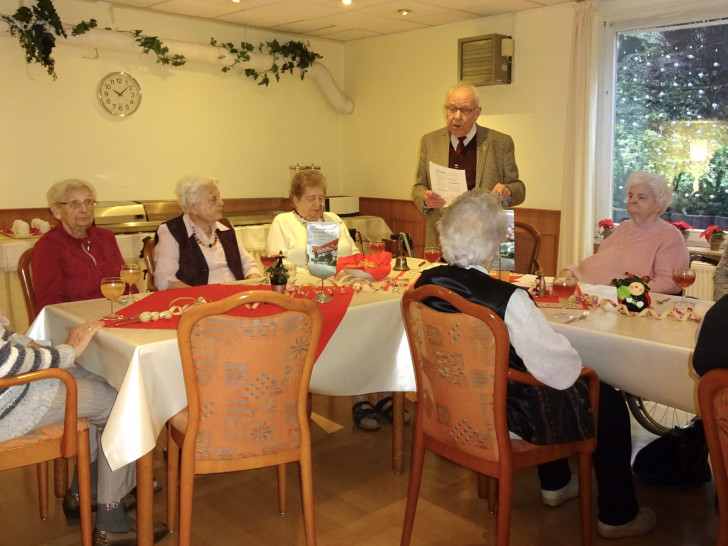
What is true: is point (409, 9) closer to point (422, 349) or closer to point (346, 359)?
point (346, 359)

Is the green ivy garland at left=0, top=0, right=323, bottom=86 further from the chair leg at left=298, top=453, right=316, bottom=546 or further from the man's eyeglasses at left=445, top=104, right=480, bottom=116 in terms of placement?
the chair leg at left=298, top=453, right=316, bottom=546

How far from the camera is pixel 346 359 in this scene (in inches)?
108

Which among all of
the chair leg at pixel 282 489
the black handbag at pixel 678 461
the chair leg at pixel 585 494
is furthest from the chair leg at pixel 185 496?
the black handbag at pixel 678 461

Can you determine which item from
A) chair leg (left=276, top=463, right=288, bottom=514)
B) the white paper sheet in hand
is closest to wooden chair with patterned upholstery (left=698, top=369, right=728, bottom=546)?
chair leg (left=276, top=463, right=288, bottom=514)

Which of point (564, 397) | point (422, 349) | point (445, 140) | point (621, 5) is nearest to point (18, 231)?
point (445, 140)

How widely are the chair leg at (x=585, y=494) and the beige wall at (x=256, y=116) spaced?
3.90 m

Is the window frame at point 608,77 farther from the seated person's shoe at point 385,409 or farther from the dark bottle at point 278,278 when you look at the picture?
the dark bottle at point 278,278

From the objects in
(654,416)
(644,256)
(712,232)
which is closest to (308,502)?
(644,256)

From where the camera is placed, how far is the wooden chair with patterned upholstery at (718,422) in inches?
60.6

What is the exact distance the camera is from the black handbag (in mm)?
2820

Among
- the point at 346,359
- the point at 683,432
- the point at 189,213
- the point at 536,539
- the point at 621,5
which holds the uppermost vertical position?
the point at 621,5

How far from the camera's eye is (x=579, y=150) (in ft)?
18.1

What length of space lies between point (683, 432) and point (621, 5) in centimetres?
368

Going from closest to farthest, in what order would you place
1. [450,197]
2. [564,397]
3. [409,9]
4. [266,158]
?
[564,397] < [450,197] < [409,9] < [266,158]
